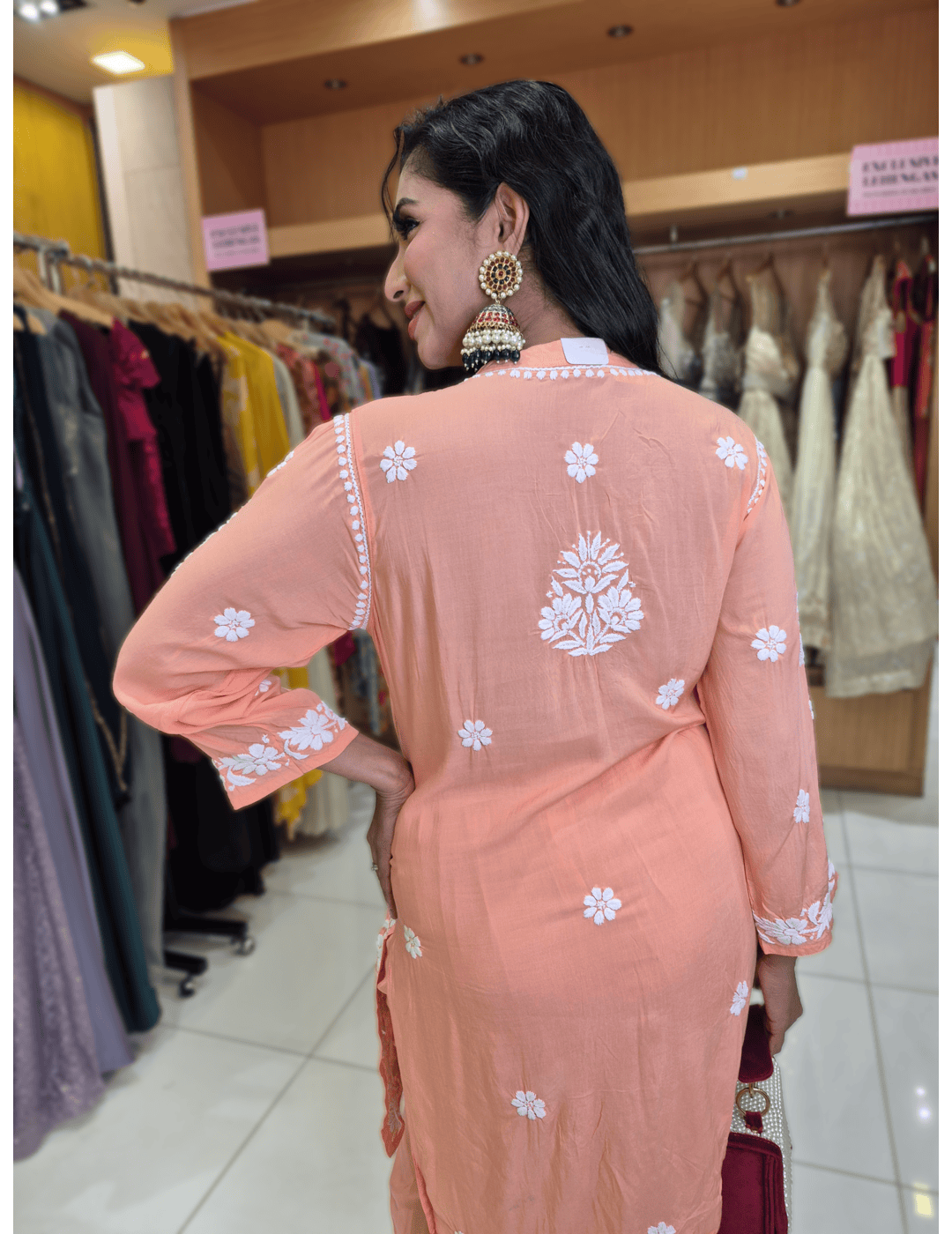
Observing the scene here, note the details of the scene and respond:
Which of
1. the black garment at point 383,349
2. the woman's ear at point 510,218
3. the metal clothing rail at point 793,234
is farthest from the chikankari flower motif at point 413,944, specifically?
the black garment at point 383,349

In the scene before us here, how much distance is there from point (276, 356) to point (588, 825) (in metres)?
1.96

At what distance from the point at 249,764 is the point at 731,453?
533 millimetres

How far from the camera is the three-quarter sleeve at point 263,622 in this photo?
0.65 metres

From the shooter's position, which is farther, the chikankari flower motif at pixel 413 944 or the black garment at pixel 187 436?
the black garment at pixel 187 436

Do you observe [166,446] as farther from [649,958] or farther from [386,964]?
[649,958]

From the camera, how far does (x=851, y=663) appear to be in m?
2.58

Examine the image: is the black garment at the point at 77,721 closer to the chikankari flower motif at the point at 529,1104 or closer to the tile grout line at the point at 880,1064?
the chikankari flower motif at the point at 529,1104

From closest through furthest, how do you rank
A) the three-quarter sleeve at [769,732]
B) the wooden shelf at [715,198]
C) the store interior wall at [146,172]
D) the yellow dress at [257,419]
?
the three-quarter sleeve at [769,732]
the yellow dress at [257,419]
the wooden shelf at [715,198]
the store interior wall at [146,172]

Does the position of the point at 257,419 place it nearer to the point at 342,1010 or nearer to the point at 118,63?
the point at 342,1010

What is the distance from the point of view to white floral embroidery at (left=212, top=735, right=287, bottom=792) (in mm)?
765

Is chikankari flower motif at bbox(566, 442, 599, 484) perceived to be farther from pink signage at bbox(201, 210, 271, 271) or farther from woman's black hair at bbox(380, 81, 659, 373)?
pink signage at bbox(201, 210, 271, 271)

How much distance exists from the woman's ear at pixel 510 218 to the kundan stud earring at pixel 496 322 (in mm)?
10

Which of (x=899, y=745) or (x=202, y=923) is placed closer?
(x=202, y=923)
